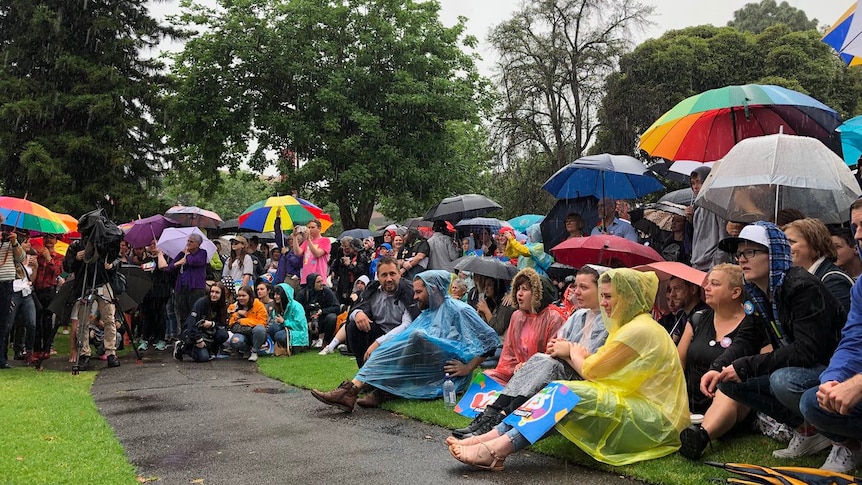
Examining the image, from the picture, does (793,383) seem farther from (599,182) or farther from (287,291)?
(287,291)

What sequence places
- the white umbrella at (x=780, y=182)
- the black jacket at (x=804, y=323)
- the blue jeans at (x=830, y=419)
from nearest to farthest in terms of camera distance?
1. the blue jeans at (x=830, y=419)
2. the black jacket at (x=804, y=323)
3. the white umbrella at (x=780, y=182)

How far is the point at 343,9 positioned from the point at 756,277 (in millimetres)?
24784

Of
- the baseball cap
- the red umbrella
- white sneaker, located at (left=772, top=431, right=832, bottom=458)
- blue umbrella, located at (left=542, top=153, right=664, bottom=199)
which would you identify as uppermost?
blue umbrella, located at (left=542, top=153, right=664, bottom=199)

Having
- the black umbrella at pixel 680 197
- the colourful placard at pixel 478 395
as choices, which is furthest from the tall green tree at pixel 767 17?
the colourful placard at pixel 478 395

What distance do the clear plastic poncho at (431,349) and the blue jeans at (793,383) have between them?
12.1 feet

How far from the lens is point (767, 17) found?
50.1 meters

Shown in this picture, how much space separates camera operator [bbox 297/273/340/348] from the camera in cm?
1331

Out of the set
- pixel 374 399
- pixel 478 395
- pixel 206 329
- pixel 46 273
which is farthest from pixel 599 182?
pixel 46 273

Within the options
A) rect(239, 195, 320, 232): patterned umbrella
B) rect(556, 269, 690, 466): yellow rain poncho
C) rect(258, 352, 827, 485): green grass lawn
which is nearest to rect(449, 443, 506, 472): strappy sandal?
rect(556, 269, 690, 466): yellow rain poncho

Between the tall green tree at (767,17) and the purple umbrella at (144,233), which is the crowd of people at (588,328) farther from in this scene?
the tall green tree at (767,17)

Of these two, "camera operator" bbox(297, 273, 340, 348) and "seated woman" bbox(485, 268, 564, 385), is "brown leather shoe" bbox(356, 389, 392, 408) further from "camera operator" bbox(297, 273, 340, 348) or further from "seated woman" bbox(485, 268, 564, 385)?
"camera operator" bbox(297, 273, 340, 348)

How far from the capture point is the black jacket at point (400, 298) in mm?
8492

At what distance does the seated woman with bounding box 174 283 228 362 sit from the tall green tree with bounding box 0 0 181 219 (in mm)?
12801

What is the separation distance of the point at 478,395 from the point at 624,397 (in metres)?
2.18
